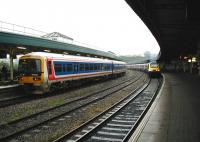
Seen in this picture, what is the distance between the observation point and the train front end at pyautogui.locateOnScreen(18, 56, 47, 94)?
64.5 ft

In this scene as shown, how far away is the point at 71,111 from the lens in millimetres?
14883

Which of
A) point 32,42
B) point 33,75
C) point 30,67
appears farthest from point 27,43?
point 33,75

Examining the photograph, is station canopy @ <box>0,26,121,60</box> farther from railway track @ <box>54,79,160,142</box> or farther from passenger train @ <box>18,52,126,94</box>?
railway track @ <box>54,79,160,142</box>

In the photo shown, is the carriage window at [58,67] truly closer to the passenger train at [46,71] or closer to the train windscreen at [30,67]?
the passenger train at [46,71]

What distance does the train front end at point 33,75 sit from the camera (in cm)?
1967

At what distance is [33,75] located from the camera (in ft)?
65.0

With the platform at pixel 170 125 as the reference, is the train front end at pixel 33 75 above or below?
above

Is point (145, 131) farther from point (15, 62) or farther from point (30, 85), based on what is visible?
point (15, 62)

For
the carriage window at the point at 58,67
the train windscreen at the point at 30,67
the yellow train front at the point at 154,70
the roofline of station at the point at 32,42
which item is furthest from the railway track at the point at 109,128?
the yellow train front at the point at 154,70

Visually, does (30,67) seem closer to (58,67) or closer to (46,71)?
(46,71)

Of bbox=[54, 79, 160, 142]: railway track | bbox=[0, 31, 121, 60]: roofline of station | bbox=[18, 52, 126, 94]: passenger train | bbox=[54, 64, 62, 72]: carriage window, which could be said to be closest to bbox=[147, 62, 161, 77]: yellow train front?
bbox=[0, 31, 121, 60]: roofline of station

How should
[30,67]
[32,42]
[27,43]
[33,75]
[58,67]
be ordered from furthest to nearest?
[32,42] → [27,43] → [58,67] → [30,67] → [33,75]

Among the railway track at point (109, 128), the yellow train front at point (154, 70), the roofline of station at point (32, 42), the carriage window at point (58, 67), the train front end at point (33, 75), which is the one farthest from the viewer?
the yellow train front at point (154, 70)

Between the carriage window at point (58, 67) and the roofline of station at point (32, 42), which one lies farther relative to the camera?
the roofline of station at point (32, 42)
